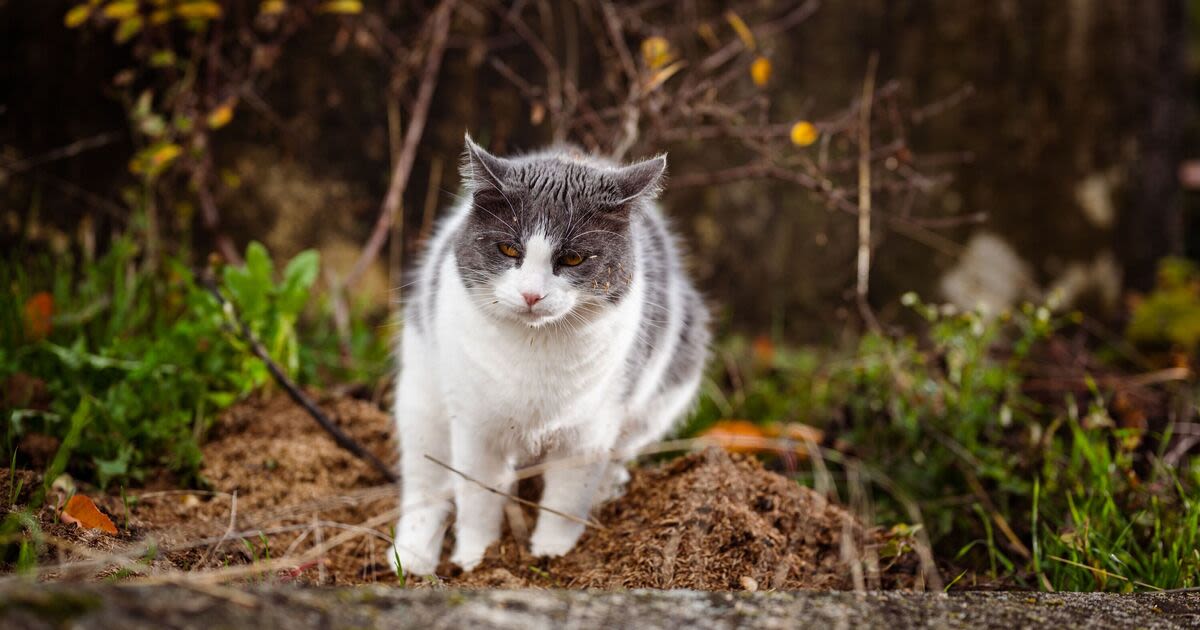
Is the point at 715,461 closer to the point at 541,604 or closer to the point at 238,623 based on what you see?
the point at 541,604

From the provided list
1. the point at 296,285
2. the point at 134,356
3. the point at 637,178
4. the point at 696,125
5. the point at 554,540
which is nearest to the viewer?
the point at 637,178

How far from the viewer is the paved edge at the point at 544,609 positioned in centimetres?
96

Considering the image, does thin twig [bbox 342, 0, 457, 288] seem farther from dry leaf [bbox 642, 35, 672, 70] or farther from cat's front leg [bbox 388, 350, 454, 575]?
cat's front leg [bbox 388, 350, 454, 575]

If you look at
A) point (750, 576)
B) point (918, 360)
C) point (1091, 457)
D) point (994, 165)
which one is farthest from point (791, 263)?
point (750, 576)

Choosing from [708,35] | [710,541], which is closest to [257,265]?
[710,541]

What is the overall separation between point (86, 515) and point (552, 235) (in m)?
1.12

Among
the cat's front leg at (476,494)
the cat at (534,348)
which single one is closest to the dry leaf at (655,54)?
the cat at (534,348)

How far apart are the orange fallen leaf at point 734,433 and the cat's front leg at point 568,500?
557mm

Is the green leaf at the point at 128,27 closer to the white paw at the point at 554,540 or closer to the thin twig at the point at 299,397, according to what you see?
the thin twig at the point at 299,397

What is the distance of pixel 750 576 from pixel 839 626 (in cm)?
64

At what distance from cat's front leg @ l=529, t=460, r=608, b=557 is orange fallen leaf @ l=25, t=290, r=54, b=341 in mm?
1663

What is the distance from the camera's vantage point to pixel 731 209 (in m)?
3.97

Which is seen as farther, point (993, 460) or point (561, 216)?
point (993, 460)

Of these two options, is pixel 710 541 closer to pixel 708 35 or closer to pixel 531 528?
pixel 531 528
